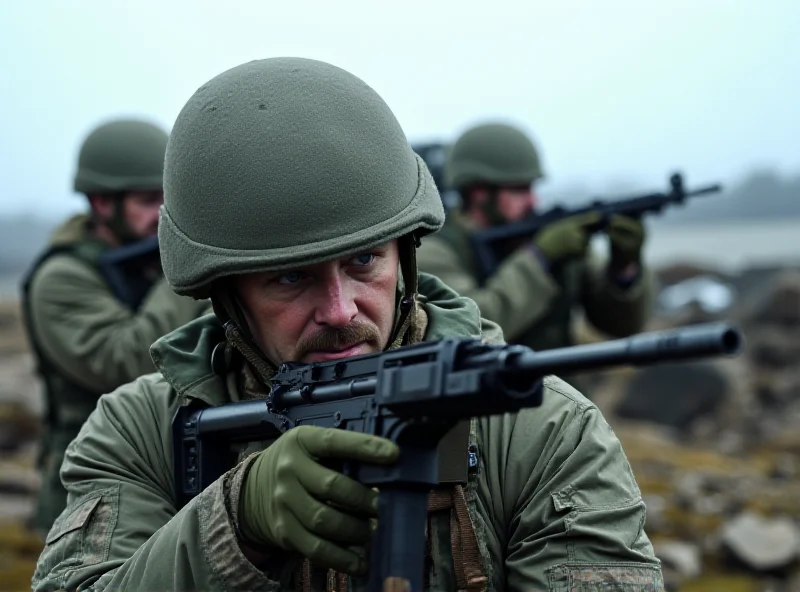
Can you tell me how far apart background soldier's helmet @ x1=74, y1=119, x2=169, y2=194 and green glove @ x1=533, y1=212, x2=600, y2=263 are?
2.36 metres

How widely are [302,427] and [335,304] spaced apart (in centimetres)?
40

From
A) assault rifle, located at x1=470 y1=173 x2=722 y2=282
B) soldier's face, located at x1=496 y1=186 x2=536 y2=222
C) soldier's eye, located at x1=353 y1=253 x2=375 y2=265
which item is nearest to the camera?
soldier's eye, located at x1=353 y1=253 x2=375 y2=265

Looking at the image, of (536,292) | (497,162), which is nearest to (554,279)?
(536,292)

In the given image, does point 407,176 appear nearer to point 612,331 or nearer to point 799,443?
point 612,331

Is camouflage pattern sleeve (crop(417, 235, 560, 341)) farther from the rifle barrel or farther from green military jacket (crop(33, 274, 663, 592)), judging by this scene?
the rifle barrel

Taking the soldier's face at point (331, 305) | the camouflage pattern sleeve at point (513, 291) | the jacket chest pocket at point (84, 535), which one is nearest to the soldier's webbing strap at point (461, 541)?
the soldier's face at point (331, 305)

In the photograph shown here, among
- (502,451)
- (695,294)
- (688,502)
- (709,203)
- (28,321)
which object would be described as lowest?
(709,203)

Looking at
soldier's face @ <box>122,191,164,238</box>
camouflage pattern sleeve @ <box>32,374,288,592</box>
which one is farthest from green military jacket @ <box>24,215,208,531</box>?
camouflage pattern sleeve @ <box>32,374,288,592</box>

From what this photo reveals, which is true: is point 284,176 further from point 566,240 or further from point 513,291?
point 566,240

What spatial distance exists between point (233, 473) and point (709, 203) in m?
52.6

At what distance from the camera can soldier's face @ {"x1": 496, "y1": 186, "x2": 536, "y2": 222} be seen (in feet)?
27.9

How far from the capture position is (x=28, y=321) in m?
7.06

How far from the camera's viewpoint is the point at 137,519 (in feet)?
10.7

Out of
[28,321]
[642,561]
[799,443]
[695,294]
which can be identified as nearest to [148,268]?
[28,321]
